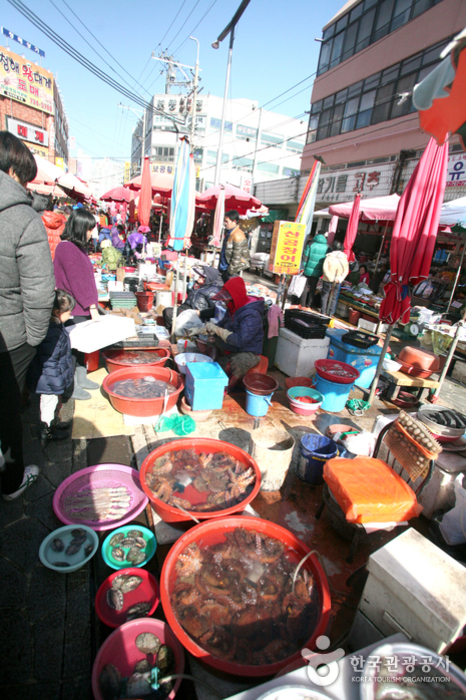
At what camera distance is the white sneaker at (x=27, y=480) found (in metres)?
2.87

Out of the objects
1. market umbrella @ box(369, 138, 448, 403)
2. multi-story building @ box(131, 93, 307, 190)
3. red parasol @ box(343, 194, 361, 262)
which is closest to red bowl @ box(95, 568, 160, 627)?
market umbrella @ box(369, 138, 448, 403)

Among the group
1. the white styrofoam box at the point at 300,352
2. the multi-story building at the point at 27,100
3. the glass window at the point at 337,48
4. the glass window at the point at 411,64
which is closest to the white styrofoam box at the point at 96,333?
the white styrofoam box at the point at 300,352

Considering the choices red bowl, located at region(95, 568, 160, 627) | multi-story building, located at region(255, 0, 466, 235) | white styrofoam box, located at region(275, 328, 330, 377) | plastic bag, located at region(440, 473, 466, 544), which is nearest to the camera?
red bowl, located at region(95, 568, 160, 627)

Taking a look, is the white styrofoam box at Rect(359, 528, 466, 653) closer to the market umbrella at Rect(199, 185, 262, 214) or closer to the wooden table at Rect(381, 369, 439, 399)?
the wooden table at Rect(381, 369, 439, 399)

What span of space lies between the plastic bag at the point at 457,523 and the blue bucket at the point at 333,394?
209 cm

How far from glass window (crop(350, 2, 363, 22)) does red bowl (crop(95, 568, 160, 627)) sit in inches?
1035

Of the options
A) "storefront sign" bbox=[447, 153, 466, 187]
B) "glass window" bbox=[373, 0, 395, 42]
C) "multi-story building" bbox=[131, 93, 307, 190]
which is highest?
"multi-story building" bbox=[131, 93, 307, 190]

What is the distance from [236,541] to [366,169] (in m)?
19.9

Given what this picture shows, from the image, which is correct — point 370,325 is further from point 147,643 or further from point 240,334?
point 147,643

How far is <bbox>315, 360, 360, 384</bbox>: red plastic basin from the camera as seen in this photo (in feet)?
15.6

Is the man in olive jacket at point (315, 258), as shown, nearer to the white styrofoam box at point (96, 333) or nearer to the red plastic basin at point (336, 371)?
the red plastic basin at point (336, 371)

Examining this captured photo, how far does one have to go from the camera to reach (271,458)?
3092 millimetres

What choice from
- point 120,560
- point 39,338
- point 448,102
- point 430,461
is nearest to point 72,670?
point 120,560

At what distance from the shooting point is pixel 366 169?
17.5 m
